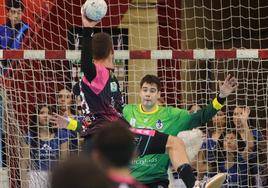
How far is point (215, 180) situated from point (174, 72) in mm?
3297

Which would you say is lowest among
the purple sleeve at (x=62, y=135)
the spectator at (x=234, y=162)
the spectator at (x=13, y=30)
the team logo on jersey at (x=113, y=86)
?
the spectator at (x=234, y=162)

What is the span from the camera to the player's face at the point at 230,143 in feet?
27.7

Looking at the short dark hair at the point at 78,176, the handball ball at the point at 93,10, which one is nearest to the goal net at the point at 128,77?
the handball ball at the point at 93,10

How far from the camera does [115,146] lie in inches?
119

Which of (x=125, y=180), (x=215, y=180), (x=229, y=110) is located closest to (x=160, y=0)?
(x=229, y=110)

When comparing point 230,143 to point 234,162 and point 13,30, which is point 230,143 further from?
point 13,30

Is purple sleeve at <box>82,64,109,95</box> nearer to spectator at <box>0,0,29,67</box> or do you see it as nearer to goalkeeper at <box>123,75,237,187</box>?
goalkeeper at <box>123,75,237,187</box>

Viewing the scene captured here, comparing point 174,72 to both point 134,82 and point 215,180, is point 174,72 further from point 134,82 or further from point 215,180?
point 215,180

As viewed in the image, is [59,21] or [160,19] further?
[160,19]

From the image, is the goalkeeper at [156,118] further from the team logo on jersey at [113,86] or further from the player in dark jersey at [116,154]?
the player in dark jersey at [116,154]

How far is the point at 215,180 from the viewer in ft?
21.0

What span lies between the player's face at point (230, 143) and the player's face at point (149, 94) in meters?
1.41

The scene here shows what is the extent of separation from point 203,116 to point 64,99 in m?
2.13

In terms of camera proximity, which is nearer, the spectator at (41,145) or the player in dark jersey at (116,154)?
the player in dark jersey at (116,154)
